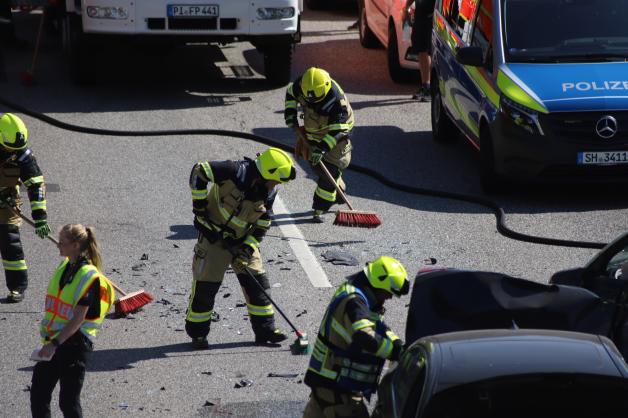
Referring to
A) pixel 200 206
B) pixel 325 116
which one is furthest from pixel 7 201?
pixel 325 116

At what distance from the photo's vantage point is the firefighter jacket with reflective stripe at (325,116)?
478 inches

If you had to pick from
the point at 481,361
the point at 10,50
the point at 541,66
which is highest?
the point at 481,361

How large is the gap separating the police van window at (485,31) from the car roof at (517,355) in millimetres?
6990

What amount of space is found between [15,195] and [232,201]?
2208mm

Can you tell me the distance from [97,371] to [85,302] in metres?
1.60

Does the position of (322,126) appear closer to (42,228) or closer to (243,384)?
(42,228)

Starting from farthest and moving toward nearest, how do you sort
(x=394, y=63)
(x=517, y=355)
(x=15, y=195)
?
(x=394, y=63) < (x=15, y=195) < (x=517, y=355)

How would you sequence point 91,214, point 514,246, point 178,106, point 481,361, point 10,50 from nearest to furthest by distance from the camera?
point 481,361, point 514,246, point 91,214, point 178,106, point 10,50

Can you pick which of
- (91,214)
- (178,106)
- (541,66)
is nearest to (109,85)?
(178,106)

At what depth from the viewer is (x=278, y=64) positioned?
56.6 ft

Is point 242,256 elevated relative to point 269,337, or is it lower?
elevated

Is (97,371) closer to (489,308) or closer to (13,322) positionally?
(13,322)

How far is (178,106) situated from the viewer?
16484mm

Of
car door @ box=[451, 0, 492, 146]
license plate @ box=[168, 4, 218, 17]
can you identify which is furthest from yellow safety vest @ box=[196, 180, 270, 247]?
license plate @ box=[168, 4, 218, 17]
